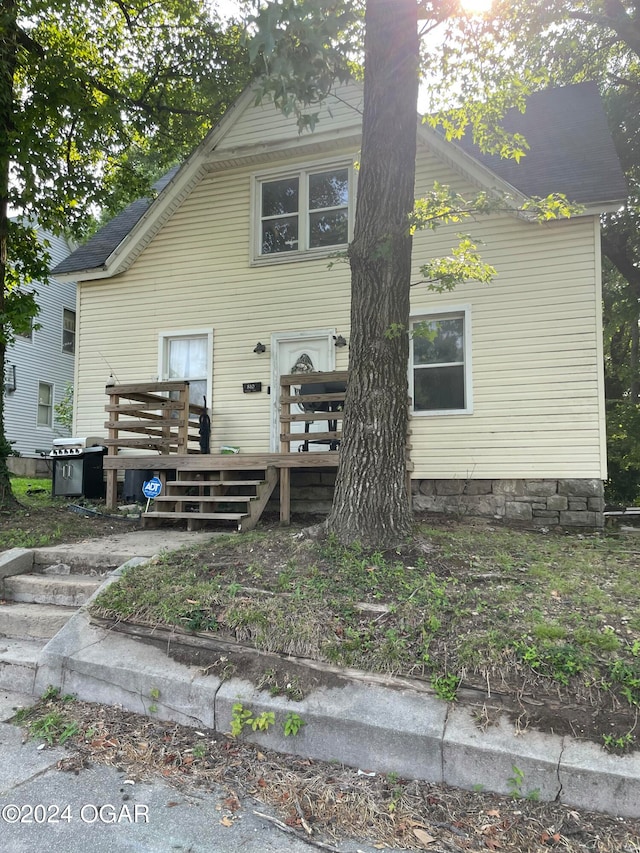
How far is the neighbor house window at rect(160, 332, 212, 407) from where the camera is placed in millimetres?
9258

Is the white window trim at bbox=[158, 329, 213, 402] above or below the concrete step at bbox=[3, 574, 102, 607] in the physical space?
above

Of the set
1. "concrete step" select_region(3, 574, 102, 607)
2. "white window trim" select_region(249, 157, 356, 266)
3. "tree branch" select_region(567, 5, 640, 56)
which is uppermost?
"tree branch" select_region(567, 5, 640, 56)

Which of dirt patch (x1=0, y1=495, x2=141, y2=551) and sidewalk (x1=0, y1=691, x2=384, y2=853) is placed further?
dirt patch (x1=0, y1=495, x2=141, y2=551)

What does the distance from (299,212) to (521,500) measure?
5703mm

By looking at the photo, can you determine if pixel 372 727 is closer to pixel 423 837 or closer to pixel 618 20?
pixel 423 837

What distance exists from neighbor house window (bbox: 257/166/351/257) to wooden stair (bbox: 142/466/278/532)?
158 inches

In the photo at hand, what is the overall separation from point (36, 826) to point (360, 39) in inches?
279

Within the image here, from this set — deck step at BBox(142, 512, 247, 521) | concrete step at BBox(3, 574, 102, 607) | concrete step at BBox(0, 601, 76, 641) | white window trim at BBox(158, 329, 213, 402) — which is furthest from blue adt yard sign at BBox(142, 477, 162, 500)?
concrete step at BBox(0, 601, 76, 641)

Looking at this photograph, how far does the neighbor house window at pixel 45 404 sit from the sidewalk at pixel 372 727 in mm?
17192

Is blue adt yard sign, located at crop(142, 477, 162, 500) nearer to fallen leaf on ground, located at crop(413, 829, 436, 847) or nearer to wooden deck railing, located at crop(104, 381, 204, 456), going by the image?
wooden deck railing, located at crop(104, 381, 204, 456)

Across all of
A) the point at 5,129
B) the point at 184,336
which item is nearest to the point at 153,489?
the point at 184,336

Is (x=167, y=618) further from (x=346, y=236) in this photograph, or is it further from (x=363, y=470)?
(x=346, y=236)

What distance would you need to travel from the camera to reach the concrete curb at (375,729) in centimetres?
227

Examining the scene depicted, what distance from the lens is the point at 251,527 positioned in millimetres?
6250
